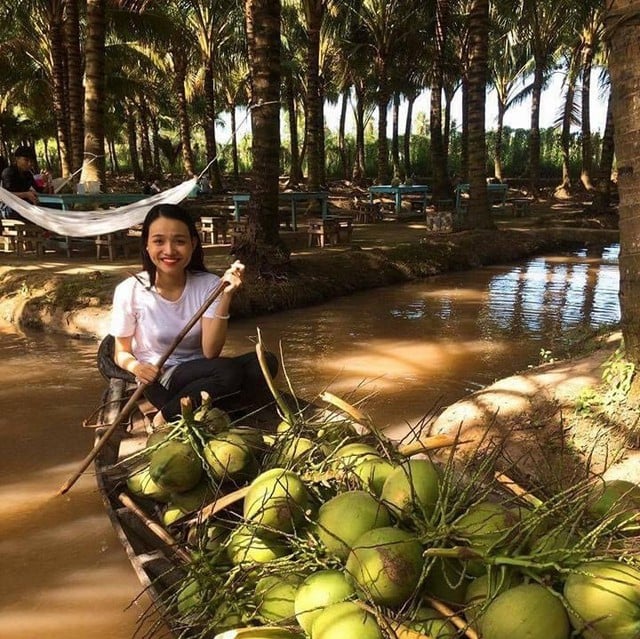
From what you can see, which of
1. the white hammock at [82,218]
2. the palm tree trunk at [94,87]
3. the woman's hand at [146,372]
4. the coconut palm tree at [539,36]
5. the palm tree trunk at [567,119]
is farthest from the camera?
the palm tree trunk at [567,119]

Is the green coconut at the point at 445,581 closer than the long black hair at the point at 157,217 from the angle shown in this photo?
Yes

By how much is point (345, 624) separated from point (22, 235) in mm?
10054

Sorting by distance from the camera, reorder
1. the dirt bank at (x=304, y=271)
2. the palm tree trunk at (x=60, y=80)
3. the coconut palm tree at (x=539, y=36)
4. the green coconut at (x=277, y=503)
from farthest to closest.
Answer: the coconut palm tree at (x=539, y=36) → the palm tree trunk at (x=60, y=80) → the dirt bank at (x=304, y=271) → the green coconut at (x=277, y=503)

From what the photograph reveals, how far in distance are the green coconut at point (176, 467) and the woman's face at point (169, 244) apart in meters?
1.21

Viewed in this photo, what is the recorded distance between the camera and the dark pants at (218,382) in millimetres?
2938

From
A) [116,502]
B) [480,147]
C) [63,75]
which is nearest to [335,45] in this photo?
[63,75]

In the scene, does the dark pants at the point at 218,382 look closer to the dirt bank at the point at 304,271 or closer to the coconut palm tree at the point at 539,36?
the dirt bank at the point at 304,271

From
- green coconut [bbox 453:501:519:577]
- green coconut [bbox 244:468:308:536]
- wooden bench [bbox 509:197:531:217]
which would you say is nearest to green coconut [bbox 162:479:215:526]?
green coconut [bbox 244:468:308:536]

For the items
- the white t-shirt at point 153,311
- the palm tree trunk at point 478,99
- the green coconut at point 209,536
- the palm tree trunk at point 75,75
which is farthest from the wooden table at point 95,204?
the green coconut at point 209,536

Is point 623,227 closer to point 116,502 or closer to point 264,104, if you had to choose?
point 116,502

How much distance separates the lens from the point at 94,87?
394 inches

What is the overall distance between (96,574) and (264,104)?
614 centimetres

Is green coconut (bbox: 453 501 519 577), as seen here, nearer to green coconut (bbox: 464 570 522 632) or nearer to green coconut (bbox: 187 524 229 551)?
green coconut (bbox: 464 570 522 632)

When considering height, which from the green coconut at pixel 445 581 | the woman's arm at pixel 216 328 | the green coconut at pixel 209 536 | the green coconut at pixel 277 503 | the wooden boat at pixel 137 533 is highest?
the woman's arm at pixel 216 328
